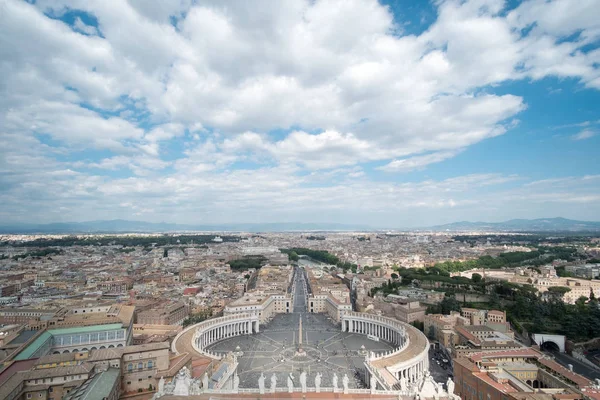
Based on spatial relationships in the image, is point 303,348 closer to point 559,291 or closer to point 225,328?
point 225,328

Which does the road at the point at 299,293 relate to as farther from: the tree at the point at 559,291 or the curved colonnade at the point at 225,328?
the tree at the point at 559,291

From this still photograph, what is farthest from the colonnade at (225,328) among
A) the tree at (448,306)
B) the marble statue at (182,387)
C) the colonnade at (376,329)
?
the tree at (448,306)

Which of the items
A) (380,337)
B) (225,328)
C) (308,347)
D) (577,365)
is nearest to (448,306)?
(380,337)

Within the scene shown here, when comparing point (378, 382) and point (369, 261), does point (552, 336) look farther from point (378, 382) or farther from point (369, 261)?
point (369, 261)

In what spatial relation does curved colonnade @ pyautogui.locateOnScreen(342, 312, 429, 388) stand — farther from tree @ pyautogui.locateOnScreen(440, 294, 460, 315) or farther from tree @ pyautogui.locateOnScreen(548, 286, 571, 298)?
tree @ pyautogui.locateOnScreen(548, 286, 571, 298)

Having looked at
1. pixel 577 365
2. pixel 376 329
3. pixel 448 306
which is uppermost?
pixel 448 306

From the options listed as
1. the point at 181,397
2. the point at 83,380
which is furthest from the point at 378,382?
the point at 83,380
